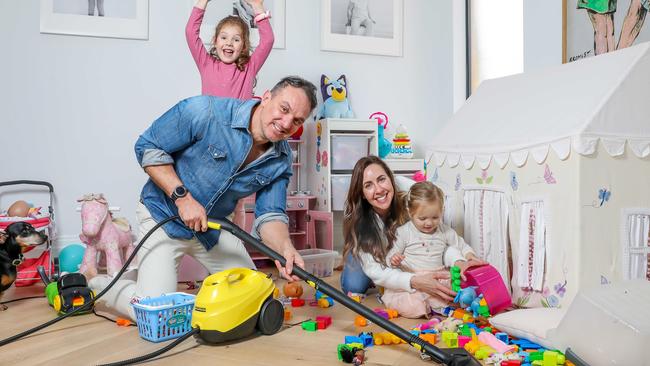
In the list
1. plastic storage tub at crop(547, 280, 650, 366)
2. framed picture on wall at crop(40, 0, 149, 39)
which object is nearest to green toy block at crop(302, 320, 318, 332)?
plastic storage tub at crop(547, 280, 650, 366)

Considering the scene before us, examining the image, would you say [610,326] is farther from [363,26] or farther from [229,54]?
[363,26]

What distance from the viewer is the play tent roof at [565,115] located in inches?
70.9

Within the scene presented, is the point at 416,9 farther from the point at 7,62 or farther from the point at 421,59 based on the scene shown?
the point at 7,62

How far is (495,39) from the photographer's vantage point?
374 cm

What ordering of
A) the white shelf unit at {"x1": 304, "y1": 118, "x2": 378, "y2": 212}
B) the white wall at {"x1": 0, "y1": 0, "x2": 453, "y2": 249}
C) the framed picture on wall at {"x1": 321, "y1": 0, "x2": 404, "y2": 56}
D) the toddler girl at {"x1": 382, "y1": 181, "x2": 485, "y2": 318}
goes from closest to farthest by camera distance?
the toddler girl at {"x1": 382, "y1": 181, "x2": 485, "y2": 318}
the white wall at {"x1": 0, "y1": 0, "x2": 453, "y2": 249}
the white shelf unit at {"x1": 304, "y1": 118, "x2": 378, "y2": 212}
the framed picture on wall at {"x1": 321, "y1": 0, "x2": 404, "y2": 56}

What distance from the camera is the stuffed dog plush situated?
210cm

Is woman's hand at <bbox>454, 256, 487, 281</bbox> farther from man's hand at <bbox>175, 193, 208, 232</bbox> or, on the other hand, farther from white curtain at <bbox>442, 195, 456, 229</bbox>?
man's hand at <bbox>175, 193, 208, 232</bbox>

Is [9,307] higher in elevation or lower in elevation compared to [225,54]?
lower

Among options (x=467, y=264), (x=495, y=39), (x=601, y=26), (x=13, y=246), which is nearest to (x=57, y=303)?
(x=13, y=246)

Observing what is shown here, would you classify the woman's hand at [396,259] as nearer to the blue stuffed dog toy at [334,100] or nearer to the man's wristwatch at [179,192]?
the man's wristwatch at [179,192]

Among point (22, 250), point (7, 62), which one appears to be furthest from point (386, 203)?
point (7, 62)

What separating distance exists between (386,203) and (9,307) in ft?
A: 4.85

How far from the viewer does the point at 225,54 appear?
263 centimetres

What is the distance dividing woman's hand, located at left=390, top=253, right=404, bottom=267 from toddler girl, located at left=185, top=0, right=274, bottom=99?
1073 mm
